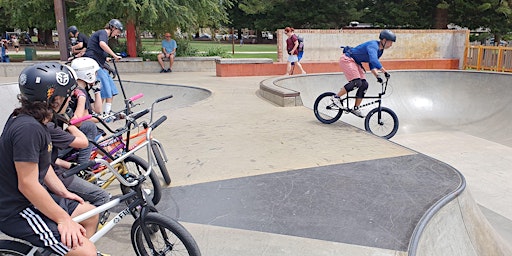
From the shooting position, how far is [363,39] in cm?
1811

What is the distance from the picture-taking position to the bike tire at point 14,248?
7.43 feet

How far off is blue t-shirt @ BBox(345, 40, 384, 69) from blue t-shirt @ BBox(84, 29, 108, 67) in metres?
4.42

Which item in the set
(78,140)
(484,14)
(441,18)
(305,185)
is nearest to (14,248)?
(78,140)

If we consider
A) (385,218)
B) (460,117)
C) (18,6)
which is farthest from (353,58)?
(18,6)

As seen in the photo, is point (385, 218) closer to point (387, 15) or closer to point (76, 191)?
point (76, 191)

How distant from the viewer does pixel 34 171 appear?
213cm

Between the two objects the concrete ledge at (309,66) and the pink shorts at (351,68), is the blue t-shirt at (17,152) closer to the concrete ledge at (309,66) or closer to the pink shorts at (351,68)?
the pink shorts at (351,68)

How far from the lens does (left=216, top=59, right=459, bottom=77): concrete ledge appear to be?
16469 millimetres

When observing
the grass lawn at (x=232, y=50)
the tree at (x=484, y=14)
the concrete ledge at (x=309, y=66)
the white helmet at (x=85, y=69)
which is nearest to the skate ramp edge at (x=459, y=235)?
the white helmet at (x=85, y=69)

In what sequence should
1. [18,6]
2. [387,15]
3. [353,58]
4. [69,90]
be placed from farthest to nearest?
[387,15], [18,6], [353,58], [69,90]

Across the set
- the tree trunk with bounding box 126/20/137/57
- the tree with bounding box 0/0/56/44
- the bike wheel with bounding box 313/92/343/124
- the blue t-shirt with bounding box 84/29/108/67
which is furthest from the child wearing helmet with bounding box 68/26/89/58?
the tree with bounding box 0/0/56/44

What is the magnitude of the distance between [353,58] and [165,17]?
1161 centimetres

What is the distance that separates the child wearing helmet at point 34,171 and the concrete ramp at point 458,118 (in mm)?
6843

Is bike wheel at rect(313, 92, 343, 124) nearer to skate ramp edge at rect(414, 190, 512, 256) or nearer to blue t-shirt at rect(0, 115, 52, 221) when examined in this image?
skate ramp edge at rect(414, 190, 512, 256)
